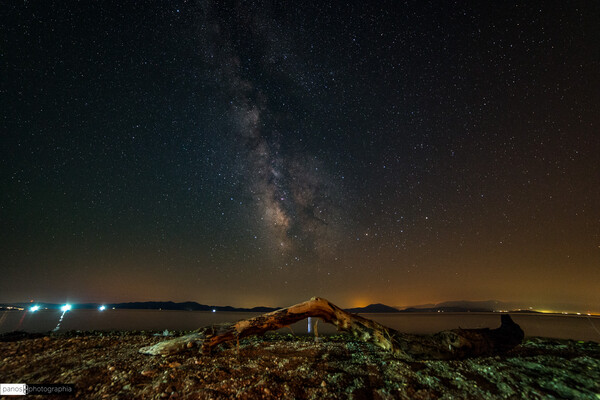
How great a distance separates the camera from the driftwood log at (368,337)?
6.71 m

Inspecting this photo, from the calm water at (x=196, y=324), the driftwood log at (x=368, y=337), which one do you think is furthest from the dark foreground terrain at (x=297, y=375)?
the calm water at (x=196, y=324)

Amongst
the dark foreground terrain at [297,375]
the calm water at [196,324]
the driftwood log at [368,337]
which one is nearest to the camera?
the dark foreground terrain at [297,375]

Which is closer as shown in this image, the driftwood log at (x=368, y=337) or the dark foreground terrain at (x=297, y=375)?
the dark foreground terrain at (x=297, y=375)

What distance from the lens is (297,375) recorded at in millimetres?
5516

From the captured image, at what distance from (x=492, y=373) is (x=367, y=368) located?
293cm

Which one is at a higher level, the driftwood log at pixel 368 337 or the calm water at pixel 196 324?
the driftwood log at pixel 368 337

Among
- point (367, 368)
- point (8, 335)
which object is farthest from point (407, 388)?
point (8, 335)

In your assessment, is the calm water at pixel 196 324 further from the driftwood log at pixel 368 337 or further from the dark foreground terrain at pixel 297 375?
the dark foreground terrain at pixel 297 375

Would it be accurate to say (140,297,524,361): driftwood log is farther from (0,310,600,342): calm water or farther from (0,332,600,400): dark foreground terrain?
(0,310,600,342): calm water

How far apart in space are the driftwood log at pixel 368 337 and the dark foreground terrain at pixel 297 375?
28 centimetres

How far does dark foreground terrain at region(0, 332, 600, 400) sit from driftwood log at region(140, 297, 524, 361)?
28 centimetres

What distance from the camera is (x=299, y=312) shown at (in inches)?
291

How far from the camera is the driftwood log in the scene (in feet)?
22.0

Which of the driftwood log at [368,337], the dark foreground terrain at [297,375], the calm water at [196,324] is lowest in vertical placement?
the calm water at [196,324]
